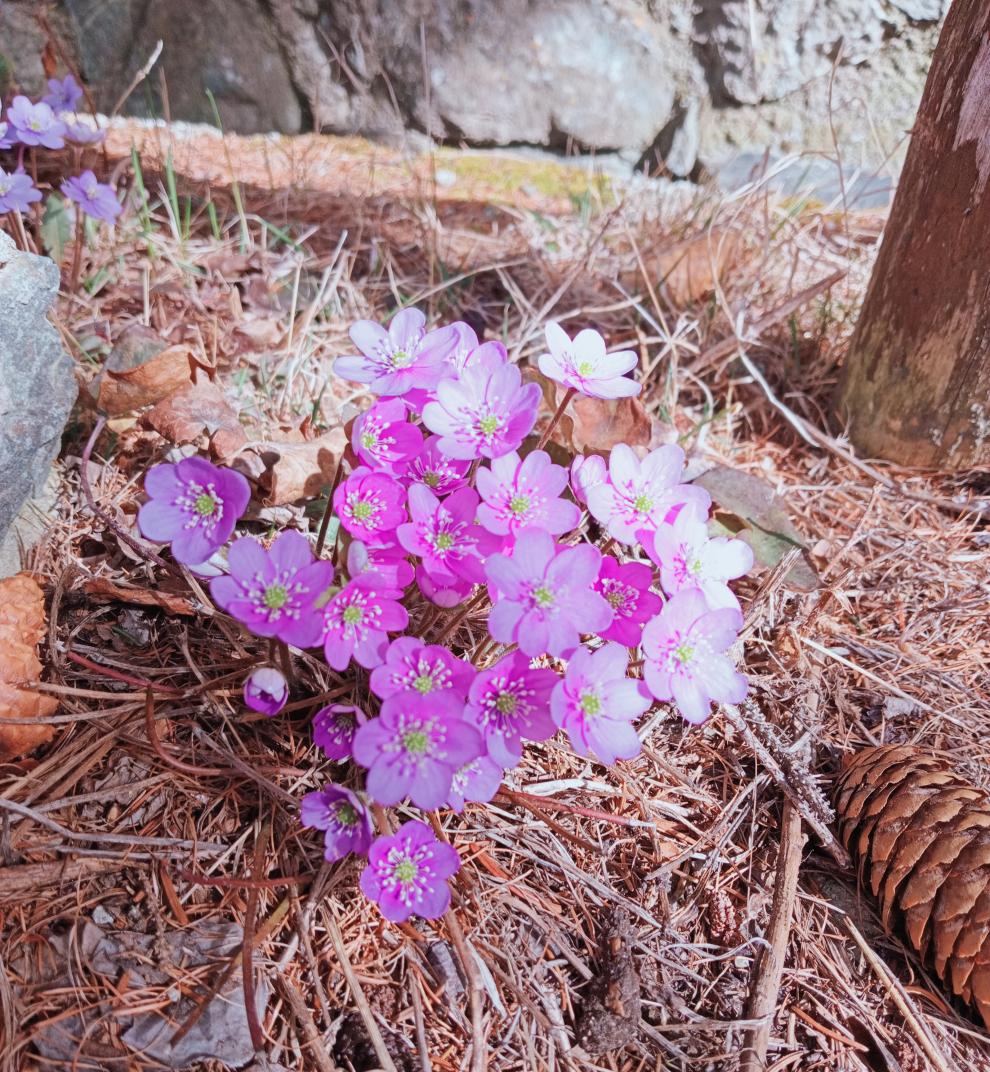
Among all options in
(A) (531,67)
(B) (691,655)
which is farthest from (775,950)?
(A) (531,67)

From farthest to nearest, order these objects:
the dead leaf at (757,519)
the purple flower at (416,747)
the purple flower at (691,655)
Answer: the dead leaf at (757,519), the purple flower at (691,655), the purple flower at (416,747)

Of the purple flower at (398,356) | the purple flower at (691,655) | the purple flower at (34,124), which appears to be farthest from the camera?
the purple flower at (34,124)

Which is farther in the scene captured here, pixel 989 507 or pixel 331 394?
Result: pixel 331 394

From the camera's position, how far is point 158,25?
3314 mm

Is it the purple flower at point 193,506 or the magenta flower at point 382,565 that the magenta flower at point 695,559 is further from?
the purple flower at point 193,506

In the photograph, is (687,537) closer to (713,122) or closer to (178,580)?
(178,580)

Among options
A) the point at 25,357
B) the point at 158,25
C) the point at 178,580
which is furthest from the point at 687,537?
the point at 158,25

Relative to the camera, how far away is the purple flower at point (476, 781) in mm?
956

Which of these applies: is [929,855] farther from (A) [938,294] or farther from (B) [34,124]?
(B) [34,124]

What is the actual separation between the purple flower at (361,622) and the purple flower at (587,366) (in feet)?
1.17

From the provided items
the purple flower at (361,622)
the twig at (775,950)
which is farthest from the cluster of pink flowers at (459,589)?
the twig at (775,950)

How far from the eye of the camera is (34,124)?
5.75 ft

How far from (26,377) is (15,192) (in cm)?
52

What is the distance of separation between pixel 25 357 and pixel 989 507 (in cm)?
185
